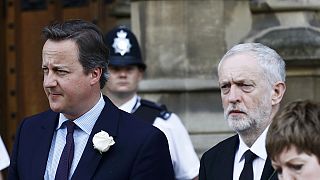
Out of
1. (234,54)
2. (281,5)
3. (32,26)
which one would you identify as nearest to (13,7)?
(32,26)

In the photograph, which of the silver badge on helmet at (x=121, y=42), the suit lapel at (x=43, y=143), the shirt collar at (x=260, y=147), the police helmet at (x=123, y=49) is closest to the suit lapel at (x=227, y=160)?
the shirt collar at (x=260, y=147)

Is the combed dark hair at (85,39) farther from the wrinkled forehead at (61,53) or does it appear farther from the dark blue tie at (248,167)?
the dark blue tie at (248,167)

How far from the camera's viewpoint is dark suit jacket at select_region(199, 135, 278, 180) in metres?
4.90

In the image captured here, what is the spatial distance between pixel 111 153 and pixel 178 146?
7.32ft

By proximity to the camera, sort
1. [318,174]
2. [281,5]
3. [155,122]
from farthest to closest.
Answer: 1. [281,5]
2. [155,122]
3. [318,174]

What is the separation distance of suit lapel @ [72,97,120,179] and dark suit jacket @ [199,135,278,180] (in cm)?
49

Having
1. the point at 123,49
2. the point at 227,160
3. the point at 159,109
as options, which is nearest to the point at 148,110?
the point at 159,109

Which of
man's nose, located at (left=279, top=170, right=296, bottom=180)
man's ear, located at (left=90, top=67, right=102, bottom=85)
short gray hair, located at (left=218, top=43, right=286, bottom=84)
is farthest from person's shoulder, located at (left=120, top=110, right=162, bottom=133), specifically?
man's nose, located at (left=279, top=170, right=296, bottom=180)

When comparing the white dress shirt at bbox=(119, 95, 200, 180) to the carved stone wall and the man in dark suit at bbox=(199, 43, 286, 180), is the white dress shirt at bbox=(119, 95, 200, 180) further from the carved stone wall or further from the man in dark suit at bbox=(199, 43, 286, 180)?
the man in dark suit at bbox=(199, 43, 286, 180)

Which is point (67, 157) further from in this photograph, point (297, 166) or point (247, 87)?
point (297, 166)

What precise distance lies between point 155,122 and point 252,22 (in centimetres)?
169

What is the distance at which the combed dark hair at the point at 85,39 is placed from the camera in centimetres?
477

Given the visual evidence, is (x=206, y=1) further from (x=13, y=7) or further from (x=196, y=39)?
(x=13, y=7)

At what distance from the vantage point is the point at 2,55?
932 cm
